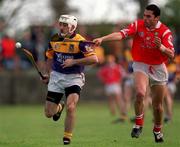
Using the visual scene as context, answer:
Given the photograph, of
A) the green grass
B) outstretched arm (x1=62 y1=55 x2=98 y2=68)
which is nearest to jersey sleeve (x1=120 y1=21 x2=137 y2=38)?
outstretched arm (x1=62 y1=55 x2=98 y2=68)

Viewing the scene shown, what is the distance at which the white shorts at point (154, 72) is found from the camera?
15.7 meters

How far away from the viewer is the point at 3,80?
33.6 meters

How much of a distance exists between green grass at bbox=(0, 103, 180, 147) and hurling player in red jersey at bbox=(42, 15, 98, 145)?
71cm

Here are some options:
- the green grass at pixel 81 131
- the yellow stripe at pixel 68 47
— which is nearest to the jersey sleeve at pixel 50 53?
the yellow stripe at pixel 68 47

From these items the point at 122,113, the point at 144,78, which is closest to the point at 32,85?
the point at 122,113

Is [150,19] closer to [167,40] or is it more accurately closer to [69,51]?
[167,40]

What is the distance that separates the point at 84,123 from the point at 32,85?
11541mm

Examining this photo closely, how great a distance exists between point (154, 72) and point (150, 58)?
28 cm

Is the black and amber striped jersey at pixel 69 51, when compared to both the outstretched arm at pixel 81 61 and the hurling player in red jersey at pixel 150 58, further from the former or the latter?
the hurling player in red jersey at pixel 150 58

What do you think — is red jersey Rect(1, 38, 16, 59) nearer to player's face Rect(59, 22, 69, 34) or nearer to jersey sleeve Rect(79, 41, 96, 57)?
player's face Rect(59, 22, 69, 34)

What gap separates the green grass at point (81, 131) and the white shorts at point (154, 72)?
1.14 meters

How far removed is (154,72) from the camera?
623 inches

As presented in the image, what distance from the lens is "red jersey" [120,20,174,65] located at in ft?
50.6

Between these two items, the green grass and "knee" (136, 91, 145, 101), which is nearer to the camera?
the green grass
